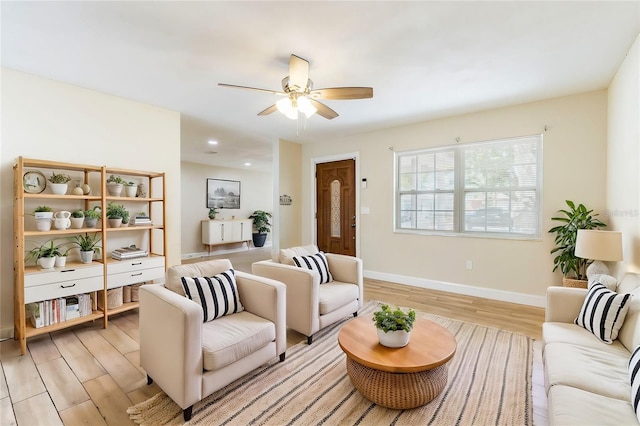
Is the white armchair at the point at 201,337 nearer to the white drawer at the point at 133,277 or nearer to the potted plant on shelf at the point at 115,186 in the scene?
the white drawer at the point at 133,277

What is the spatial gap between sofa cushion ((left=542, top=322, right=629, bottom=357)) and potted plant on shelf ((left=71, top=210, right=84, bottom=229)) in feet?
13.1

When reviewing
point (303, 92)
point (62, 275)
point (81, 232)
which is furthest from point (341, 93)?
point (62, 275)

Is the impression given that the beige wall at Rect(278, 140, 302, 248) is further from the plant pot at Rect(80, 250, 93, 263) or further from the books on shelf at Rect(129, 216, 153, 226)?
the plant pot at Rect(80, 250, 93, 263)

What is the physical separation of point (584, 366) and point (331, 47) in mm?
2595

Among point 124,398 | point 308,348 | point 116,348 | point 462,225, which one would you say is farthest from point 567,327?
point 116,348

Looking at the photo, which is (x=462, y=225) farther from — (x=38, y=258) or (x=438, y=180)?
(x=38, y=258)

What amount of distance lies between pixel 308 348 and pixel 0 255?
9.60 ft

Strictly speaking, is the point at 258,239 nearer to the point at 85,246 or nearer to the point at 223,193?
the point at 223,193

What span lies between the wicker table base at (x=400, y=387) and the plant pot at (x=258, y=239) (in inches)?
286

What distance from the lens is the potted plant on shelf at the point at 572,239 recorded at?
10.2ft

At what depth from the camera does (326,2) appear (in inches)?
71.4


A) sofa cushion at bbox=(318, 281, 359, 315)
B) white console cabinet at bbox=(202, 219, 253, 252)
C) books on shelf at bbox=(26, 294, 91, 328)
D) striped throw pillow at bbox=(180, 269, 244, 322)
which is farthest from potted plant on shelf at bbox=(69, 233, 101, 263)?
white console cabinet at bbox=(202, 219, 253, 252)

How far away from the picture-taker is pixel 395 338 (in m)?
1.88

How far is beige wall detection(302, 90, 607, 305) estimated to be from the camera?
329cm
